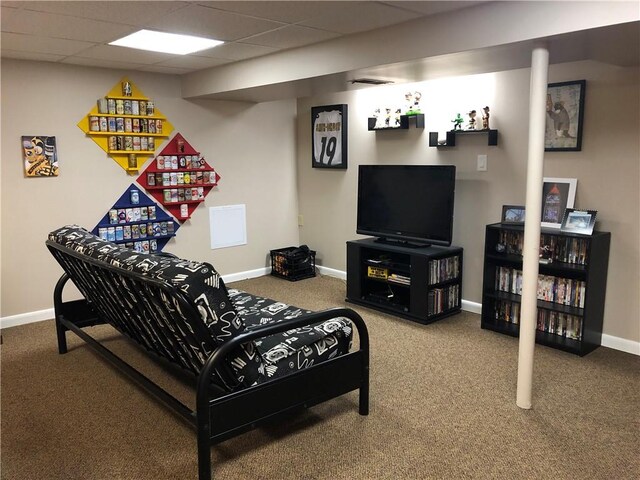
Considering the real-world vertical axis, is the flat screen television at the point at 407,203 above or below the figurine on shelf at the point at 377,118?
below

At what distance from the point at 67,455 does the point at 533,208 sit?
8.40 ft

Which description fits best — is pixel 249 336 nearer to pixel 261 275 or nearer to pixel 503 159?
pixel 503 159

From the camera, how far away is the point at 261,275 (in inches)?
232

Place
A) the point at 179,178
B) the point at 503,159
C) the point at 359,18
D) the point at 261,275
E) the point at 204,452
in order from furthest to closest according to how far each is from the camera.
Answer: the point at 261,275, the point at 179,178, the point at 503,159, the point at 359,18, the point at 204,452

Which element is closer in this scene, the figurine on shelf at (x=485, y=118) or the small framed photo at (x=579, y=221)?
the small framed photo at (x=579, y=221)

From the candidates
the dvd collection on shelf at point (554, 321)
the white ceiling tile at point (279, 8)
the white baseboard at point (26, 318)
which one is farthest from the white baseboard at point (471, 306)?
the white baseboard at point (26, 318)


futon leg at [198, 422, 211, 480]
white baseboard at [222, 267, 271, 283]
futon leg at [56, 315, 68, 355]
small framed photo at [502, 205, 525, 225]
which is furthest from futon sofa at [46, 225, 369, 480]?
white baseboard at [222, 267, 271, 283]

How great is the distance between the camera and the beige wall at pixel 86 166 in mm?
4211

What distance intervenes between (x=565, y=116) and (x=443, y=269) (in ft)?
4.77

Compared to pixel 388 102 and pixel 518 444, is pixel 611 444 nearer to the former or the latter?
pixel 518 444

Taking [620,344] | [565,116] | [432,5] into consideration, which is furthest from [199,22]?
[620,344]

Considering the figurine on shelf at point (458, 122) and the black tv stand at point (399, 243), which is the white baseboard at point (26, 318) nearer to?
the black tv stand at point (399, 243)

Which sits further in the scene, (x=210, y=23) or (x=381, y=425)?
(x=210, y=23)

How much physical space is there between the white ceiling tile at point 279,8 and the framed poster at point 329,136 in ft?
7.95
